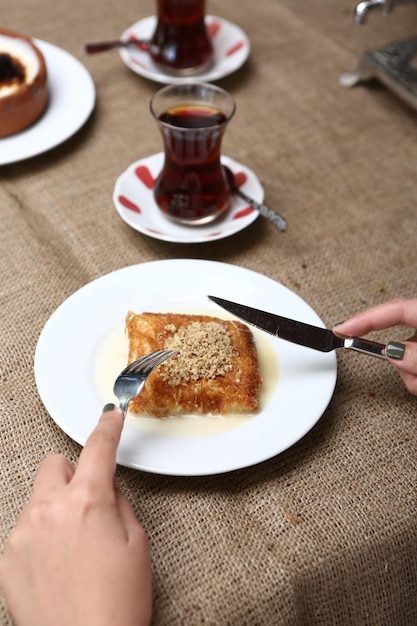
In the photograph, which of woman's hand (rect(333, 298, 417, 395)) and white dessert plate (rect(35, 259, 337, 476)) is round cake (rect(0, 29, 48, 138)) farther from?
woman's hand (rect(333, 298, 417, 395))

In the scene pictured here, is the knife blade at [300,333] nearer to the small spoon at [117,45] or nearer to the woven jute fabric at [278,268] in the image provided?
the woven jute fabric at [278,268]

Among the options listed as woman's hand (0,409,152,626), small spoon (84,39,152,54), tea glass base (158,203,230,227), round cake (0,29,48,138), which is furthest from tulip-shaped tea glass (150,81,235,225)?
woman's hand (0,409,152,626)

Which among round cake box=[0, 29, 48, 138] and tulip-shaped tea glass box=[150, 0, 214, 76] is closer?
round cake box=[0, 29, 48, 138]

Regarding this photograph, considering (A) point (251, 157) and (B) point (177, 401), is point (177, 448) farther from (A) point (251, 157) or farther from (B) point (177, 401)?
(A) point (251, 157)

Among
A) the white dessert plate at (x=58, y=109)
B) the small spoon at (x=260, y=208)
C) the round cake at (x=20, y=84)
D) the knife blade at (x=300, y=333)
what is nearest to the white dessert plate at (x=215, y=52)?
the white dessert plate at (x=58, y=109)

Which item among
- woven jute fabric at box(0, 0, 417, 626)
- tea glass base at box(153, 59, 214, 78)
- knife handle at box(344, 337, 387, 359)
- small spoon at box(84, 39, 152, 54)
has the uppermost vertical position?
small spoon at box(84, 39, 152, 54)

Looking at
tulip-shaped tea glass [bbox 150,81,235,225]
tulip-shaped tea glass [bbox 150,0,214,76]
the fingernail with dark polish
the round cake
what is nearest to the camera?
the fingernail with dark polish

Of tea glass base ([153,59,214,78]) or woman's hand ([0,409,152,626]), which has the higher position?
tea glass base ([153,59,214,78])

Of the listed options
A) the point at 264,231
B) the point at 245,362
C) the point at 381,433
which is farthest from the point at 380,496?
the point at 264,231
